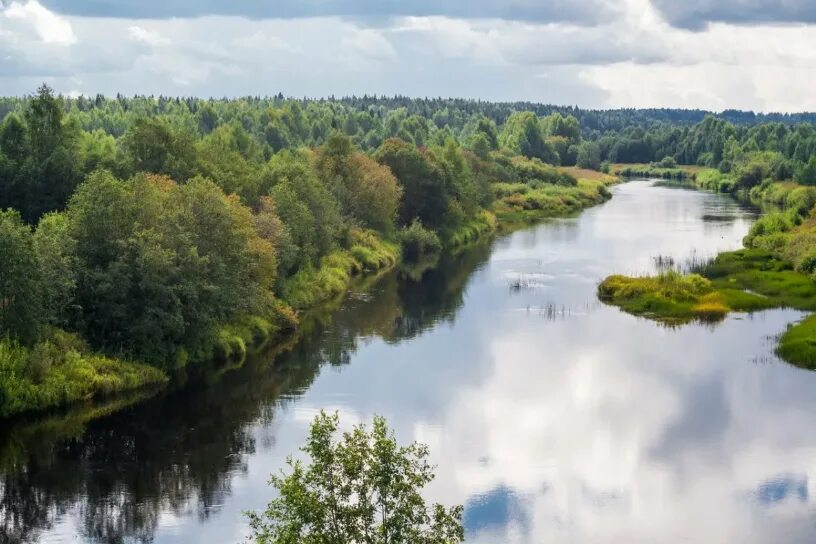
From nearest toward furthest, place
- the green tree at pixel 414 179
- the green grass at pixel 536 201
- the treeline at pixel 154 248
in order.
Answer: the treeline at pixel 154 248
the green tree at pixel 414 179
the green grass at pixel 536 201

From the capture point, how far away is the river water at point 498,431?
38.4 m

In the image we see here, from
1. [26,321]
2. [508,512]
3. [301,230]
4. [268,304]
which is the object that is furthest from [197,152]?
[508,512]

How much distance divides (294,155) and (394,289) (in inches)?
998

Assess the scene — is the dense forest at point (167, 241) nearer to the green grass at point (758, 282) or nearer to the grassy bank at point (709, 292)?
the grassy bank at point (709, 292)

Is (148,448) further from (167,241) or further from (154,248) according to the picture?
(167,241)

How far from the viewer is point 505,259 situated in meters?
101

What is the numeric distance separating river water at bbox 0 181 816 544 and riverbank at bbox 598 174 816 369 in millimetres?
2062

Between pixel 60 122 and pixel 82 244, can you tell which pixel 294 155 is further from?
pixel 82 244

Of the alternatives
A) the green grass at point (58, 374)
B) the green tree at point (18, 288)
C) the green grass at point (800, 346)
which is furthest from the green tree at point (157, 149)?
the green grass at point (800, 346)

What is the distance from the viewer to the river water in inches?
1512

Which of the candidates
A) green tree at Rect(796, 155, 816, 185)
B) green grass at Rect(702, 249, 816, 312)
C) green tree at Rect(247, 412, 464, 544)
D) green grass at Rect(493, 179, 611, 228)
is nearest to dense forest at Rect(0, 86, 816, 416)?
green tree at Rect(247, 412, 464, 544)

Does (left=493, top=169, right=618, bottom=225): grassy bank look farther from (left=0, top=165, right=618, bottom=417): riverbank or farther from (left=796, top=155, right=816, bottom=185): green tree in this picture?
(left=796, top=155, right=816, bottom=185): green tree

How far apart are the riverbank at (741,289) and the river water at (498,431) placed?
2062 millimetres

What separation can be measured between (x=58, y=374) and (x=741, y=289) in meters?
52.4
